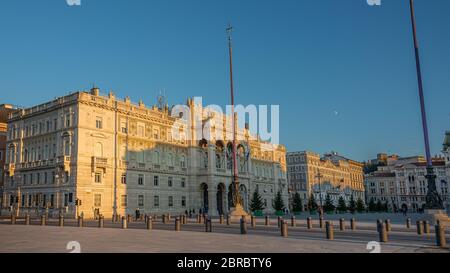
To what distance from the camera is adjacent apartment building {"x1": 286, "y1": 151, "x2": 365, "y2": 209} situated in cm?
12069

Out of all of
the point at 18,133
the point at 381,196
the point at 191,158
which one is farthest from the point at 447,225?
the point at 381,196

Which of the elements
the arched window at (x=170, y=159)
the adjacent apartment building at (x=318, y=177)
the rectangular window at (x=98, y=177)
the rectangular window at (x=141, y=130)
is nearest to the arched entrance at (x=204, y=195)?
the arched window at (x=170, y=159)

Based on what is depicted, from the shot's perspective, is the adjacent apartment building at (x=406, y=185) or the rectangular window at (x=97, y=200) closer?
the rectangular window at (x=97, y=200)

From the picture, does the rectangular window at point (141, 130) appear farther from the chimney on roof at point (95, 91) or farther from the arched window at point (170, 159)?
the chimney on roof at point (95, 91)

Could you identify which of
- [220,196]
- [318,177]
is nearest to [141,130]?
[220,196]

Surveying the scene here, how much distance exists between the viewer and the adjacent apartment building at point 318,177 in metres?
121

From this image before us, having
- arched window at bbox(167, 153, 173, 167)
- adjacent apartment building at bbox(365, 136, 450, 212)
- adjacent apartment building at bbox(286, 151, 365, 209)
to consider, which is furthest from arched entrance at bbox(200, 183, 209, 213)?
adjacent apartment building at bbox(365, 136, 450, 212)

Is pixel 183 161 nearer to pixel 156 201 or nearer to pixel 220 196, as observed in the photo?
pixel 156 201

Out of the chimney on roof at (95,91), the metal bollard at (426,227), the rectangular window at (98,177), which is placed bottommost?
the metal bollard at (426,227)

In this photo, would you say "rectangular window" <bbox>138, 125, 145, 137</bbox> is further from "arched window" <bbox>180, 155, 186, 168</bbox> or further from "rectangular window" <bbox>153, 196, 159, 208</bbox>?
"arched window" <bbox>180, 155, 186, 168</bbox>

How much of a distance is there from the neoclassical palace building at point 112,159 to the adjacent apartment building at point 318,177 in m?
46.4

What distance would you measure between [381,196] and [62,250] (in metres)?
156

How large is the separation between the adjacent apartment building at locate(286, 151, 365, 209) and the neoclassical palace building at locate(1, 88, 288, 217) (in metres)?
46.4
